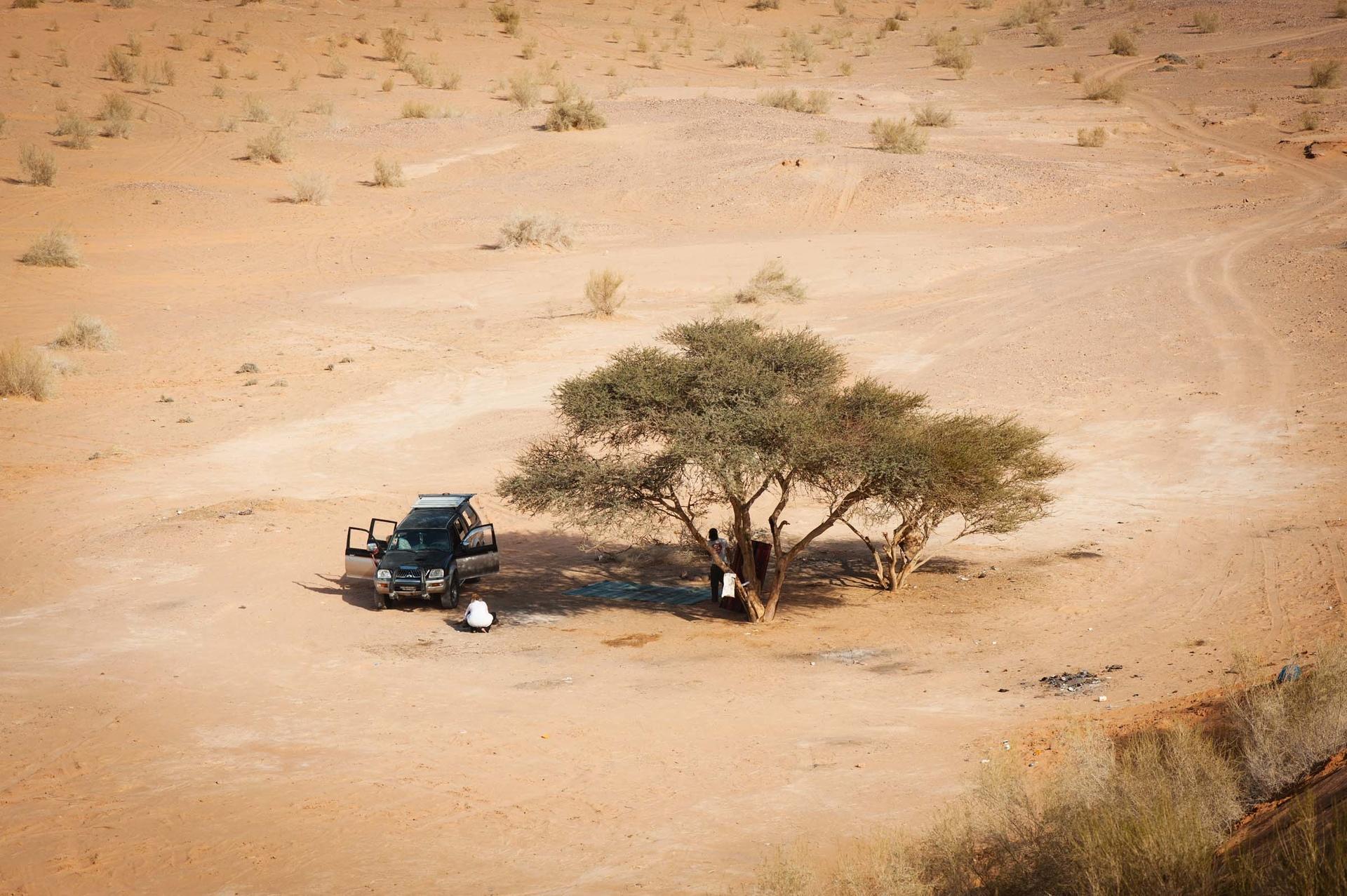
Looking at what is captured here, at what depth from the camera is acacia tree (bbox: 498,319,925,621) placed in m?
15.5

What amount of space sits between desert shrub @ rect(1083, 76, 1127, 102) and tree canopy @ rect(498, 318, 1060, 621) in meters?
44.7

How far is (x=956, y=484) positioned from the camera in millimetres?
15727

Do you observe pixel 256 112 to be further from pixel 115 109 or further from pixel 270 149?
pixel 270 149

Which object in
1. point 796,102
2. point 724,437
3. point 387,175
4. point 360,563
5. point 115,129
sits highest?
point 796,102

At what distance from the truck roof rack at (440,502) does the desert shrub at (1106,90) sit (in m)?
48.5

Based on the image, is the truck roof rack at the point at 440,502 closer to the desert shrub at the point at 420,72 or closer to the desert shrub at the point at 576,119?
the desert shrub at the point at 576,119

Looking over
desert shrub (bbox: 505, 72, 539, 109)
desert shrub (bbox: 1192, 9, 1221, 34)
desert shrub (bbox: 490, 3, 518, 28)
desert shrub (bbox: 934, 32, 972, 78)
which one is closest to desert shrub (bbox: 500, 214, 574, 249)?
desert shrub (bbox: 505, 72, 539, 109)

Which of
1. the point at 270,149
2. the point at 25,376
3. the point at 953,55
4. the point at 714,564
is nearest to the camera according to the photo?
the point at 714,564

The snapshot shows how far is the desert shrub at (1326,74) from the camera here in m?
53.4

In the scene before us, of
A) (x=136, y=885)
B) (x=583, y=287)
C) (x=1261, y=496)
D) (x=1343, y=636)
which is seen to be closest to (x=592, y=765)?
(x=136, y=885)

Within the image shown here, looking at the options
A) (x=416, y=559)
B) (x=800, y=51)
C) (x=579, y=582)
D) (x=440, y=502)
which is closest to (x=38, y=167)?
(x=440, y=502)

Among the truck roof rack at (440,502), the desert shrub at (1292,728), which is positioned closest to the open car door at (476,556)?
the truck roof rack at (440,502)

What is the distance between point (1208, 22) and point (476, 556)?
70.7 m

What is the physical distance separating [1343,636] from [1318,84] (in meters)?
52.9
